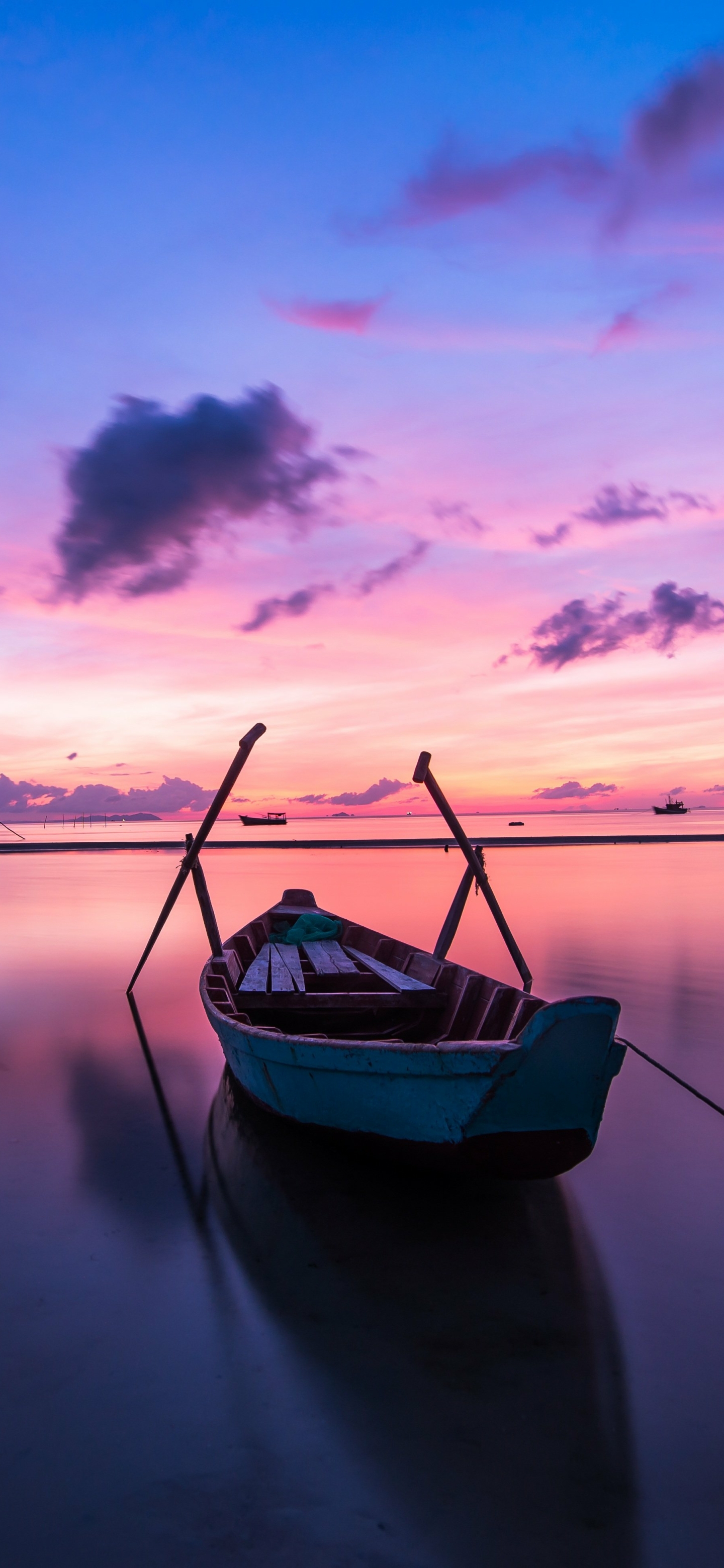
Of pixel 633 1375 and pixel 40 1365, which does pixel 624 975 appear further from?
pixel 40 1365

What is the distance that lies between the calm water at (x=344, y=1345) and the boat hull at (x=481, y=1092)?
2.40ft

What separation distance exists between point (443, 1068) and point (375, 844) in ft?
256

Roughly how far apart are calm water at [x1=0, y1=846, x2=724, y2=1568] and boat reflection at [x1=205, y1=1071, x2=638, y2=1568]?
0.05ft

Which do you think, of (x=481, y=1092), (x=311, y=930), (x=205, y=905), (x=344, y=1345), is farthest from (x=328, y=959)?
(x=344, y=1345)

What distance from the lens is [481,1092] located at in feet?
16.6

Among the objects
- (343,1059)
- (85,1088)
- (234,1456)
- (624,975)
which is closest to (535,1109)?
(343,1059)

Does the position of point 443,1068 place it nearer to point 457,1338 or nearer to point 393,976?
point 457,1338

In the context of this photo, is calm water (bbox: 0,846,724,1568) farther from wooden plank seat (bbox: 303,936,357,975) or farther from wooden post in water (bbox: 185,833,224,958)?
wooden post in water (bbox: 185,833,224,958)

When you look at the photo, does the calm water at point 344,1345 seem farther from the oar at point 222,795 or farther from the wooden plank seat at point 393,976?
the oar at point 222,795

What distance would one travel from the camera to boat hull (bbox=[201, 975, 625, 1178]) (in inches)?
193

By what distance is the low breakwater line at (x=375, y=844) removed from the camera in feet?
250

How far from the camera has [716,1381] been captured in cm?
424

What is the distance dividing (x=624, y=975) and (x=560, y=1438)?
12.9 m

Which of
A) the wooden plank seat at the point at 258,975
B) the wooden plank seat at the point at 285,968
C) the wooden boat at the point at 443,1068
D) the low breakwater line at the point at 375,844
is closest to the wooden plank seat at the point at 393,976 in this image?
the wooden boat at the point at 443,1068
